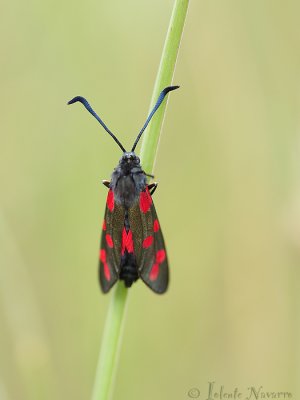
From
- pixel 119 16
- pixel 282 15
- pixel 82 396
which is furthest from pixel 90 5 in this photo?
pixel 82 396

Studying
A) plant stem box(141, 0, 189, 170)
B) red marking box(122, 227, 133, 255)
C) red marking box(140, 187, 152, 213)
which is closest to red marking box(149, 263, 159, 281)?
red marking box(122, 227, 133, 255)

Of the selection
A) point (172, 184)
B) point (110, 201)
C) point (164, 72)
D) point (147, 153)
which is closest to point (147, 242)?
point (110, 201)

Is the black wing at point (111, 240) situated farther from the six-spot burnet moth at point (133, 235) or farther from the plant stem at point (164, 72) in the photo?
the plant stem at point (164, 72)

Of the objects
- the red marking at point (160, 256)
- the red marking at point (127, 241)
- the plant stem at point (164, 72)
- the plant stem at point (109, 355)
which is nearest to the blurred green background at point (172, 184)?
the red marking at point (160, 256)

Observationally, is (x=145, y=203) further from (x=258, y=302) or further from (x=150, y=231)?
(x=258, y=302)

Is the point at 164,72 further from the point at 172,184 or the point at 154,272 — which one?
the point at 172,184
